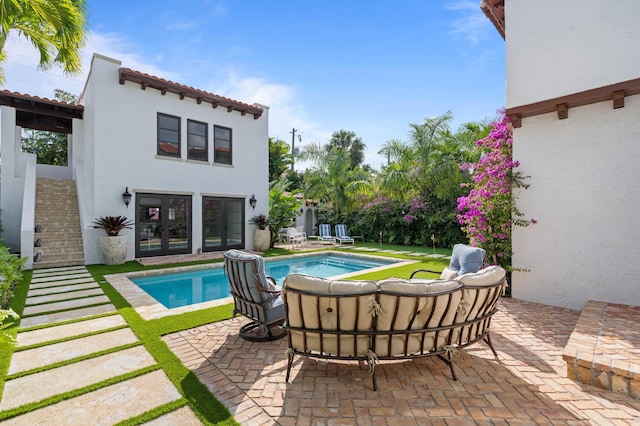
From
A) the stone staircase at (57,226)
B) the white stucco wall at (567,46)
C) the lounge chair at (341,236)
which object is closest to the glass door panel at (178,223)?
the stone staircase at (57,226)

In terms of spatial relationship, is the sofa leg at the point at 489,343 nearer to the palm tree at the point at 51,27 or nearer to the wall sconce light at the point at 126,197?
the palm tree at the point at 51,27

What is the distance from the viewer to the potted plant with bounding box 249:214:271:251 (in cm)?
1504

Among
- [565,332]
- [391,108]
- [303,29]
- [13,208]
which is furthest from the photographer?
[391,108]

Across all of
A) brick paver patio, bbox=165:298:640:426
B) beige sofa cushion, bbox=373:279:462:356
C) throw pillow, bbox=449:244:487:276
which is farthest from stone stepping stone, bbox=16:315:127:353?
throw pillow, bbox=449:244:487:276

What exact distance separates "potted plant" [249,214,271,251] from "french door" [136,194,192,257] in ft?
10.2

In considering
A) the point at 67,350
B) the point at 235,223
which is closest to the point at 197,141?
the point at 235,223

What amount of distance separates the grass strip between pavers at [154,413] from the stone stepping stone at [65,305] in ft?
15.2

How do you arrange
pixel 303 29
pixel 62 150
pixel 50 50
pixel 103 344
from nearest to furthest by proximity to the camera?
pixel 103 344, pixel 50 50, pixel 303 29, pixel 62 150

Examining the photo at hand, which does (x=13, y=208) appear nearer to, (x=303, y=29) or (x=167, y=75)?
(x=167, y=75)

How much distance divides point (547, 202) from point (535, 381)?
448 centimetres

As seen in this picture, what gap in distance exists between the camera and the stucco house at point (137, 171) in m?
11.3

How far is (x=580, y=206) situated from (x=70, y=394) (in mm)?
8809

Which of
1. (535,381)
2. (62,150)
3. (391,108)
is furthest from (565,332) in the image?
(62,150)

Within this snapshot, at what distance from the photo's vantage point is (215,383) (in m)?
3.38
